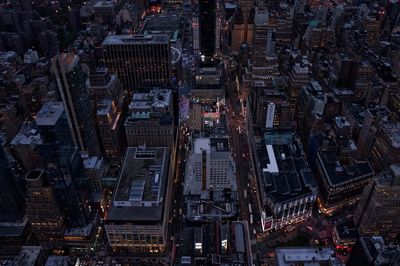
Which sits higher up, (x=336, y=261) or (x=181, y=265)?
(x=181, y=265)

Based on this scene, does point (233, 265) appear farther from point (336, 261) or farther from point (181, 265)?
point (336, 261)

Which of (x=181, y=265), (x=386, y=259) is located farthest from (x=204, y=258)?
(x=386, y=259)

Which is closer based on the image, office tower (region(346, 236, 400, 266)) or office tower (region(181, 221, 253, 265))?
office tower (region(346, 236, 400, 266))

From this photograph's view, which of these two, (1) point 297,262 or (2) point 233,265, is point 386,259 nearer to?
(1) point 297,262

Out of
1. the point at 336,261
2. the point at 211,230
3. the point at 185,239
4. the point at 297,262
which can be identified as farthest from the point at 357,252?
the point at 185,239

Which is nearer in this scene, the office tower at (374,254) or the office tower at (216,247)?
the office tower at (374,254)

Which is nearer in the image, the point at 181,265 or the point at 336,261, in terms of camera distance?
the point at 181,265

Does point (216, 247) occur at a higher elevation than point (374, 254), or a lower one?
lower

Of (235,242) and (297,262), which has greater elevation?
(235,242)

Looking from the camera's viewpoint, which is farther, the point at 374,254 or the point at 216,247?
the point at 216,247
